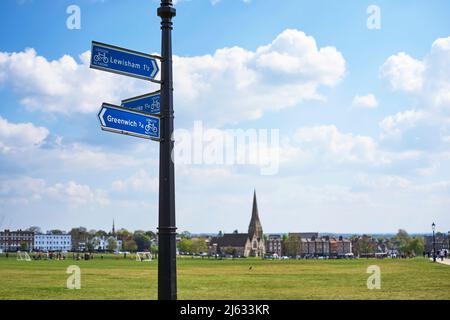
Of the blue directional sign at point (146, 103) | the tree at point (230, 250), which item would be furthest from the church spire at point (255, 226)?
the blue directional sign at point (146, 103)

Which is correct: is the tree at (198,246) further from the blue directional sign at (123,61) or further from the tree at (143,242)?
the blue directional sign at (123,61)

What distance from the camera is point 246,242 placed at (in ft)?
619

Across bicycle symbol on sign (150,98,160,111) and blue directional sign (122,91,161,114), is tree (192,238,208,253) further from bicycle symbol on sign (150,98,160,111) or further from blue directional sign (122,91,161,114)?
bicycle symbol on sign (150,98,160,111)

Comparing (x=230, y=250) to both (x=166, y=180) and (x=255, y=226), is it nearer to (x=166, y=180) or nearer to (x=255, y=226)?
(x=255, y=226)

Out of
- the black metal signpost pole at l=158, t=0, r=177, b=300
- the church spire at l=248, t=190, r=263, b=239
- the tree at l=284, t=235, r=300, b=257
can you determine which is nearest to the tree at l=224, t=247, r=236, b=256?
the church spire at l=248, t=190, r=263, b=239

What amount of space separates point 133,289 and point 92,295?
261 cm

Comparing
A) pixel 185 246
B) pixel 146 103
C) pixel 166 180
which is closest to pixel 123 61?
pixel 146 103

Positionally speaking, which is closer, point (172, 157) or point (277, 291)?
point (172, 157)

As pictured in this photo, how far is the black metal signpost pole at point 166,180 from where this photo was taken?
838 centimetres

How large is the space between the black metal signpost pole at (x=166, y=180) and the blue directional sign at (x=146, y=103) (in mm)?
228

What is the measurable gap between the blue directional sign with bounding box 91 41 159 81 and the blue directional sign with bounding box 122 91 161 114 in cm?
37
